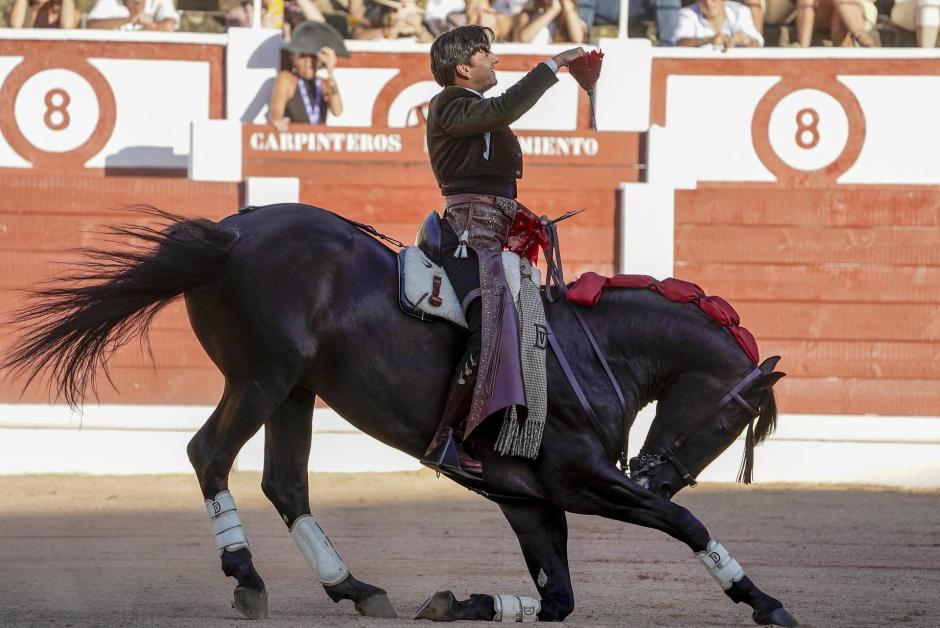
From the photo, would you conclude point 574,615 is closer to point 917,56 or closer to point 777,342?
point 777,342

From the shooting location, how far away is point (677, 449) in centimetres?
471

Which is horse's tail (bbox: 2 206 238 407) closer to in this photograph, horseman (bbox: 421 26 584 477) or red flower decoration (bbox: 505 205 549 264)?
horseman (bbox: 421 26 584 477)

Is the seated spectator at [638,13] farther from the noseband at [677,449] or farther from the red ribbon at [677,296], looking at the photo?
the noseband at [677,449]

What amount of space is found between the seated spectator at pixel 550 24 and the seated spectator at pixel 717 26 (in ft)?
2.55

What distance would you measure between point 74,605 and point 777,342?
21.1 feet

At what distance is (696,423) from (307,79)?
671 cm

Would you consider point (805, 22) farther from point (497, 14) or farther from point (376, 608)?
point (376, 608)

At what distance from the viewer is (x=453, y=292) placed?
4.71 meters

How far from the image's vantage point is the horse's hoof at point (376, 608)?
4.79 m

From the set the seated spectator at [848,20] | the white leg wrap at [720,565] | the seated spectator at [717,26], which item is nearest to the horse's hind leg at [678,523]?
the white leg wrap at [720,565]

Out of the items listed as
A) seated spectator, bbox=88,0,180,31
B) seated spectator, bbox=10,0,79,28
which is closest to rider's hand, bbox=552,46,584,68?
seated spectator, bbox=88,0,180,31

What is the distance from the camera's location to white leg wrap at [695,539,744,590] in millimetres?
4504

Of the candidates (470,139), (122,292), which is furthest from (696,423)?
(122,292)

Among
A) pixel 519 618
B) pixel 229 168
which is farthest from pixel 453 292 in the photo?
pixel 229 168
